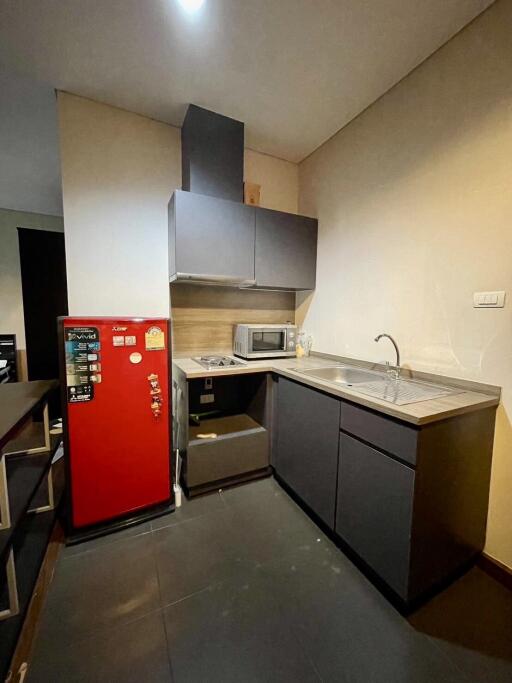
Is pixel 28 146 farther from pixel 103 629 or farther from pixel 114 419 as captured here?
pixel 103 629

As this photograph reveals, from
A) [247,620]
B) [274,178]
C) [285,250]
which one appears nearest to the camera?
[247,620]

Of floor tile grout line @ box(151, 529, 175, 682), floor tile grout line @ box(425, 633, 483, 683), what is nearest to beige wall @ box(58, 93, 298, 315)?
floor tile grout line @ box(151, 529, 175, 682)

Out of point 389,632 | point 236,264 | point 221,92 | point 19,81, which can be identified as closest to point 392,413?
point 389,632

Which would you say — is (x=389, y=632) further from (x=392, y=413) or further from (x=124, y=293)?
(x=124, y=293)

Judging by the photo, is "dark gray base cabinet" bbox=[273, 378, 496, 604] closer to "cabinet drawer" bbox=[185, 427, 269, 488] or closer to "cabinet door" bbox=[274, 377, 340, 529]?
"cabinet door" bbox=[274, 377, 340, 529]

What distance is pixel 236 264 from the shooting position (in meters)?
2.09

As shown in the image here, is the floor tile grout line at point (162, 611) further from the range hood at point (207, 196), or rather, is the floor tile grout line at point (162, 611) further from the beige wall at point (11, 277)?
the beige wall at point (11, 277)

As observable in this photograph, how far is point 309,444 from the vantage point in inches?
65.5

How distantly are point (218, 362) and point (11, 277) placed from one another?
3674 millimetres

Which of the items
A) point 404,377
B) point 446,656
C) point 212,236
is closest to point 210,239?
point 212,236

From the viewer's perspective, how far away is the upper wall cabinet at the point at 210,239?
1.90 metres

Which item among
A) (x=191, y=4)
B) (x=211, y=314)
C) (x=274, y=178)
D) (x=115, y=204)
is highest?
(x=191, y=4)

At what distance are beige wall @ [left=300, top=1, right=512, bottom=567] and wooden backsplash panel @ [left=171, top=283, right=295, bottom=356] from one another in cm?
83

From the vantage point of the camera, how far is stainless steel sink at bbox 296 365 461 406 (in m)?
1.31
